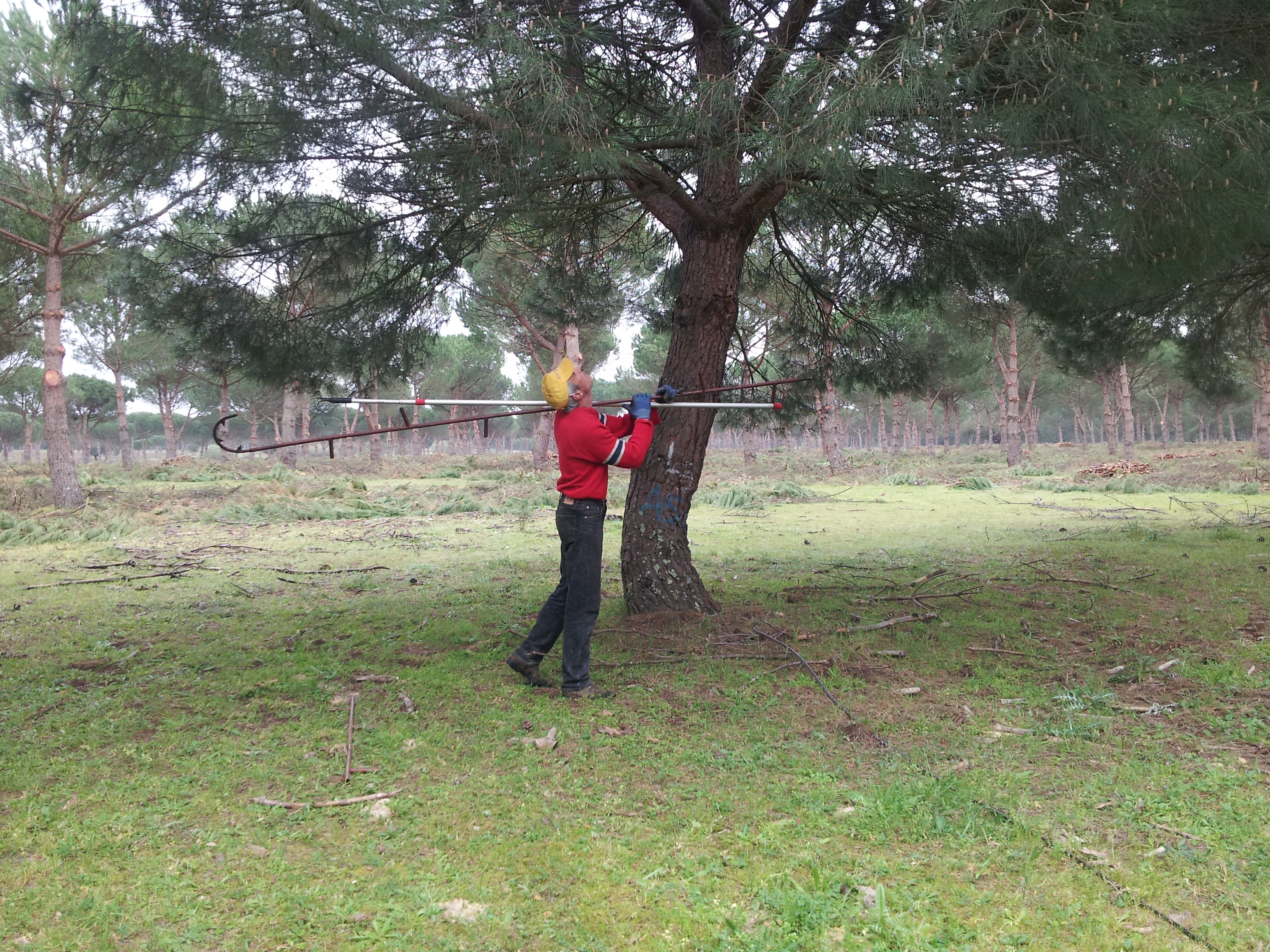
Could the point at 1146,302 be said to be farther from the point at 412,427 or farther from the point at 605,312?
the point at 412,427

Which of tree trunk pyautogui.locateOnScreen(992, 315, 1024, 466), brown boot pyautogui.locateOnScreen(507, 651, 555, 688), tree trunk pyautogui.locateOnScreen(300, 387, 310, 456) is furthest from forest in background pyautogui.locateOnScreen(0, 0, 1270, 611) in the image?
tree trunk pyautogui.locateOnScreen(300, 387, 310, 456)

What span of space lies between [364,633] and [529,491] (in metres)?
11.0

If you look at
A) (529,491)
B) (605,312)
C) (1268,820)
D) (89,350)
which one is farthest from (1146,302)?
(89,350)

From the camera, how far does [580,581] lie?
4.28 m

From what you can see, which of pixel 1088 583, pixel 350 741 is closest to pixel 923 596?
pixel 1088 583

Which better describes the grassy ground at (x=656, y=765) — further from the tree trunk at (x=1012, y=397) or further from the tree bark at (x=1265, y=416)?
the tree trunk at (x=1012, y=397)

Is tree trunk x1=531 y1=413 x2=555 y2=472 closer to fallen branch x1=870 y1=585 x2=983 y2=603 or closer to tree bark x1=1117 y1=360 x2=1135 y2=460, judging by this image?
fallen branch x1=870 y1=585 x2=983 y2=603

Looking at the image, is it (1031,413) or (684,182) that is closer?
(684,182)

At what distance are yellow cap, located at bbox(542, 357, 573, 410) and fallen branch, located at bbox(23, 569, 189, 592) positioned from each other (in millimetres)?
5536

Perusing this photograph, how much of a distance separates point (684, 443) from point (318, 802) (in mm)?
3352

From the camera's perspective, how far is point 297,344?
608cm

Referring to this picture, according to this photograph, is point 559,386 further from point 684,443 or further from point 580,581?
point 684,443

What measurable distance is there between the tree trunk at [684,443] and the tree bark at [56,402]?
1172 cm

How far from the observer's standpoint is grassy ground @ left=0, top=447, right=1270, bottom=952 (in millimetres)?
2355
